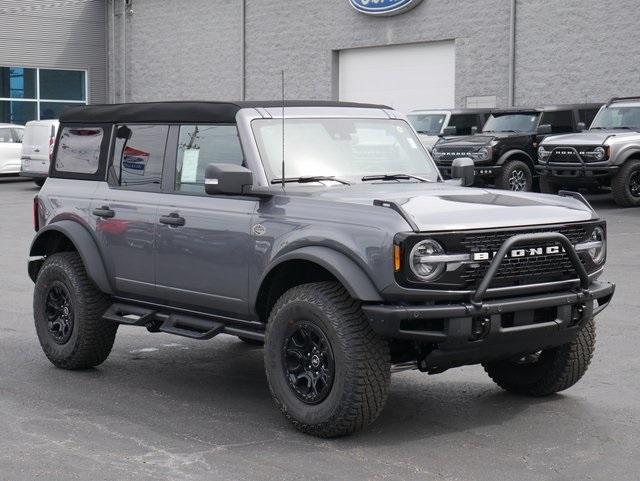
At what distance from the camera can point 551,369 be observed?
21.7 ft

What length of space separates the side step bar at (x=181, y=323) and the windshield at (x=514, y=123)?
15.8 meters

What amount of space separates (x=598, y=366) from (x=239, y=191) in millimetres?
2971

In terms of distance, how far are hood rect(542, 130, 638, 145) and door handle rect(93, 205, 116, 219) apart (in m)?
14.2

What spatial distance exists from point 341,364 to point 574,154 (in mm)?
15388

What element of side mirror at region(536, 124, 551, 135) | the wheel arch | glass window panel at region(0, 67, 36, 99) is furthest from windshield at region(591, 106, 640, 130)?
glass window panel at region(0, 67, 36, 99)

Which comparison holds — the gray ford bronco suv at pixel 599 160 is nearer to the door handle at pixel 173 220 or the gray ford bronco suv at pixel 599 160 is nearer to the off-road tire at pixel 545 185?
the off-road tire at pixel 545 185

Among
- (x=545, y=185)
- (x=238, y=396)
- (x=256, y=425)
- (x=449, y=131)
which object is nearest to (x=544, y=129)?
(x=545, y=185)

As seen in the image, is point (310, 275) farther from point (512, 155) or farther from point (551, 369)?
point (512, 155)

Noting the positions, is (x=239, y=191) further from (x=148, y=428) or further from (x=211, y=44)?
(x=211, y=44)

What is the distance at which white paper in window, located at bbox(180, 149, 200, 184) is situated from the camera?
272 inches

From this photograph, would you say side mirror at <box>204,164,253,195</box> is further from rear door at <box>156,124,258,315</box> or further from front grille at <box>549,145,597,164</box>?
front grille at <box>549,145,597,164</box>

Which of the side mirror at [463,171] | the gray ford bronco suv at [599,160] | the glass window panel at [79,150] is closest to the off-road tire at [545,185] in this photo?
the gray ford bronco suv at [599,160]

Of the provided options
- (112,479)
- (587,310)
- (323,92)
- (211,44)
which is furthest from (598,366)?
(211,44)

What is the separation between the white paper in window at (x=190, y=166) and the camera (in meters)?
6.91
